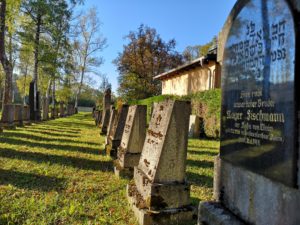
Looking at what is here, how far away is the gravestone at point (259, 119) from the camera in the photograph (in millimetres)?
2129

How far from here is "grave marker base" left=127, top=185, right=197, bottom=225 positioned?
4.10 meters

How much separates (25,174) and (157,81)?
33566 millimetres

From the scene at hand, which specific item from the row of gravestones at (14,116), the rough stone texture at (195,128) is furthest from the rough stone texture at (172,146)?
the rough stone texture at (195,128)

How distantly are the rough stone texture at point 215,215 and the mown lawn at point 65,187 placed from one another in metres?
1.30

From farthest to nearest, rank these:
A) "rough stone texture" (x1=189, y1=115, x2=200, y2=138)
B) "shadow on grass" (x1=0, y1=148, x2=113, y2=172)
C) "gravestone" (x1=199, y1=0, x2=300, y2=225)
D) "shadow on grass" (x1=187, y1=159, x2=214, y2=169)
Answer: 1. "rough stone texture" (x1=189, y1=115, x2=200, y2=138)
2. "shadow on grass" (x1=187, y1=159, x2=214, y2=169)
3. "shadow on grass" (x1=0, y1=148, x2=113, y2=172)
4. "gravestone" (x1=199, y1=0, x2=300, y2=225)

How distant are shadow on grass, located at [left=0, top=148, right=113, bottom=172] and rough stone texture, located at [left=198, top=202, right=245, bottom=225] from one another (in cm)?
418

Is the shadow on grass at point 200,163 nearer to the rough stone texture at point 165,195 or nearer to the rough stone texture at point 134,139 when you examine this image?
the rough stone texture at point 134,139

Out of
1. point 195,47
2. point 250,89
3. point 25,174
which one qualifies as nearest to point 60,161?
point 25,174

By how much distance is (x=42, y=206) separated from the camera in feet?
15.1

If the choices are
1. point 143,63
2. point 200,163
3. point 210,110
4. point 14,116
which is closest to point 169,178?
point 200,163

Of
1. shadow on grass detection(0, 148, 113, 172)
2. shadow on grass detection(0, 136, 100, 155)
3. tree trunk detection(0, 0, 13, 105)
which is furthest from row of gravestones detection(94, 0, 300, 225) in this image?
tree trunk detection(0, 0, 13, 105)

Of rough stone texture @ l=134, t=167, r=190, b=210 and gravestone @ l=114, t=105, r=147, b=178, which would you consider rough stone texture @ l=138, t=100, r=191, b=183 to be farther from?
gravestone @ l=114, t=105, r=147, b=178

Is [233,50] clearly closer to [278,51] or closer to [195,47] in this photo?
[278,51]

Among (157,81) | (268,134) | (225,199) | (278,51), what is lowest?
(225,199)
